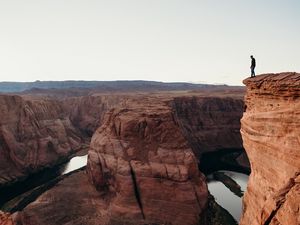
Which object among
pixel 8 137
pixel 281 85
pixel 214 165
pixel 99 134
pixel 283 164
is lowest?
pixel 214 165

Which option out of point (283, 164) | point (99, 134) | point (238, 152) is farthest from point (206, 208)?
point (238, 152)

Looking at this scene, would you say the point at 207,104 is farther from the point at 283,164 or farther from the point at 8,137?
the point at 283,164

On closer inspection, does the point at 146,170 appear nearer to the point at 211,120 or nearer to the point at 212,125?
the point at 212,125

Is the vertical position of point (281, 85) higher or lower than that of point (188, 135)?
higher

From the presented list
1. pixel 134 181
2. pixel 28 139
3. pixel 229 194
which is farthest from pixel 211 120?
pixel 134 181

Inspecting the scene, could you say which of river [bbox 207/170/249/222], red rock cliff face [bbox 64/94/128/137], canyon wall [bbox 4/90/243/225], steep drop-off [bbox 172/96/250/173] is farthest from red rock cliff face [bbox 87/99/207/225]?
red rock cliff face [bbox 64/94/128/137]

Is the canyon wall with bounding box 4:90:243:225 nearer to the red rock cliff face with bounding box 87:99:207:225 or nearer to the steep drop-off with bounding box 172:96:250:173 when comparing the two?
the red rock cliff face with bounding box 87:99:207:225
